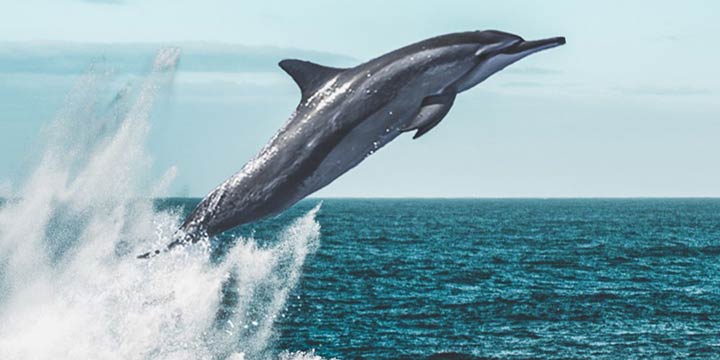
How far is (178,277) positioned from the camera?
4881 centimetres

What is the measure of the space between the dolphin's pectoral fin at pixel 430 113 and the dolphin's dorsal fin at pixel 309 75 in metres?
0.73

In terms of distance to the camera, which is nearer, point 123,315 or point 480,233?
point 123,315

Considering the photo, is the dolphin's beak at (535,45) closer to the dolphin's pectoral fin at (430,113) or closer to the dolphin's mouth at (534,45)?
the dolphin's mouth at (534,45)

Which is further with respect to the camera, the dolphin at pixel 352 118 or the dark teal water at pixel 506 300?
the dark teal water at pixel 506 300

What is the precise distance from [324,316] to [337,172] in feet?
196

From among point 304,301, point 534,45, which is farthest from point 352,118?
point 304,301

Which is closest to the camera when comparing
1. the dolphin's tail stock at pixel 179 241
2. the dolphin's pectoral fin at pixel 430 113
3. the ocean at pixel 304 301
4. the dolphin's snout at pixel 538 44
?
the dolphin's tail stock at pixel 179 241

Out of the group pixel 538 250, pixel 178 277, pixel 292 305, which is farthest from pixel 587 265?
pixel 178 277

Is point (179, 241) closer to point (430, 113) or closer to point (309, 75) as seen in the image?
point (309, 75)

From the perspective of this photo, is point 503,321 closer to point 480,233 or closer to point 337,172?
point 337,172

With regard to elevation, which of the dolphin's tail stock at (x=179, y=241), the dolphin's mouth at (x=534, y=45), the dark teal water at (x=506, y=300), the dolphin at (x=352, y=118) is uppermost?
the dolphin's mouth at (x=534, y=45)

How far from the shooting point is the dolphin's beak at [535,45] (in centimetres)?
593

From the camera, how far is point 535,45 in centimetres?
612

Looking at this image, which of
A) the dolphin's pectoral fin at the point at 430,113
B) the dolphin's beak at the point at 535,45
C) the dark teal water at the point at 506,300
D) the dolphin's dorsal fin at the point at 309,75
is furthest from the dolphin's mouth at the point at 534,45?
the dark teal water at the point at 506,300
